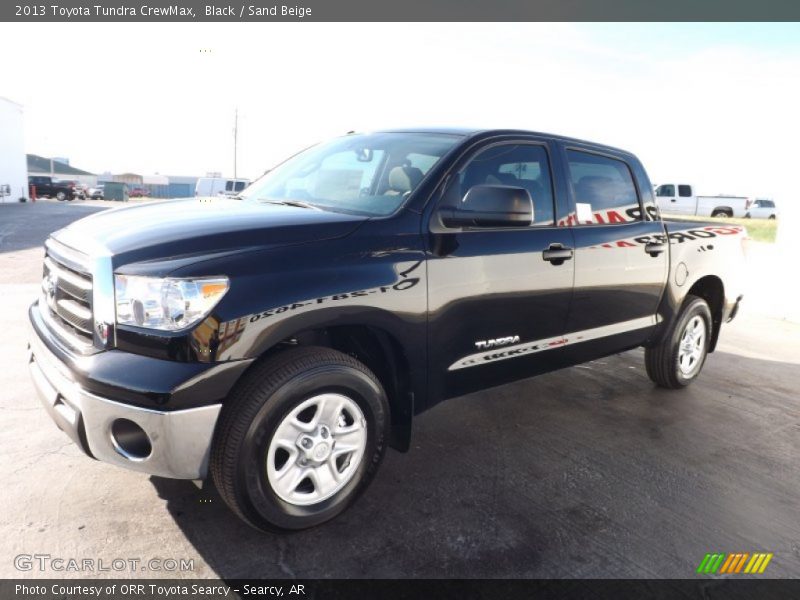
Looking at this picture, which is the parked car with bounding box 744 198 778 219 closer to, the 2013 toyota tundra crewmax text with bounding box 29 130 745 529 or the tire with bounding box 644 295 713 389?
the tire with bounding box 644 295 713 389

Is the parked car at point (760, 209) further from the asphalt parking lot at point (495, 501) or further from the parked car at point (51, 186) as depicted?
the parked car at point (51, 186)

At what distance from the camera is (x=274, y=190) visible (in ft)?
12.0

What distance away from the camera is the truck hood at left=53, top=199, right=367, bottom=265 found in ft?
7.81

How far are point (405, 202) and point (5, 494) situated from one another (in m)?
2.37

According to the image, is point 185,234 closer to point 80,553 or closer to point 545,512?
point 80,553

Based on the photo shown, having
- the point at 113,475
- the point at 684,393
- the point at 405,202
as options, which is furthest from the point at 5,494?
the point at 684,393

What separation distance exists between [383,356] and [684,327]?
3.02 meters

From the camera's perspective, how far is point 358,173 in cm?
344

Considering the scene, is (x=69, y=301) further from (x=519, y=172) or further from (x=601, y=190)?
(x=601, y=190)

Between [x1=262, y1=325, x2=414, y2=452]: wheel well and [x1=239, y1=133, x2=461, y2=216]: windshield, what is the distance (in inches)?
23.7

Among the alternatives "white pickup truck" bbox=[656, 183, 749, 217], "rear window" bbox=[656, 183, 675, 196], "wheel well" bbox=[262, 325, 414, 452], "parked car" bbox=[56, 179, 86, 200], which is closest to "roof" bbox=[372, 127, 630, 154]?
"wheel well" bbox=[262, 325, 414, 452]

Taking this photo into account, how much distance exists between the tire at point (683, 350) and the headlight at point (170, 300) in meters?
3.75

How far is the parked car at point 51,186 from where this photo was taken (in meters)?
40.8

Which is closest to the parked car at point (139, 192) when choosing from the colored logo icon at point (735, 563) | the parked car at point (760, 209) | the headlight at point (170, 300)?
the parked car at point (760, 209)
